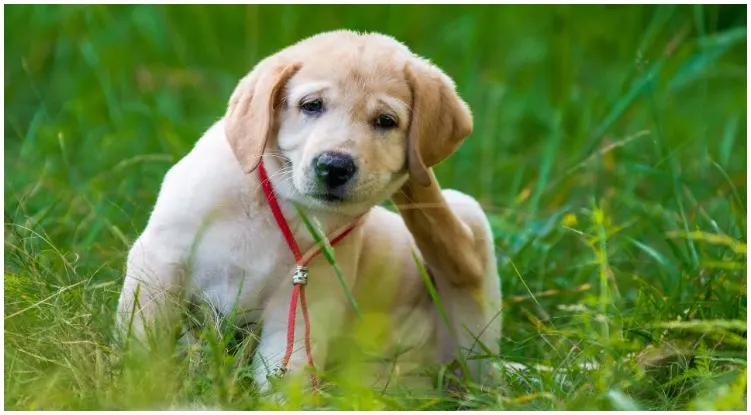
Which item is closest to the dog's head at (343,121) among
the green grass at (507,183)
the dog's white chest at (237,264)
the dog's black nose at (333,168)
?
the dog's black nose at (333,168)

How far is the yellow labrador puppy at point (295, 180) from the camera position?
3.78 m

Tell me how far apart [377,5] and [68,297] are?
15.0 ft

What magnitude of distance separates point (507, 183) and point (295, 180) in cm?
309

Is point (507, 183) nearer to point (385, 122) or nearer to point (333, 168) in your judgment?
point (385, 122)

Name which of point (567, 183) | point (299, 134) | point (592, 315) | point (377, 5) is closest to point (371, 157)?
point (299, 134)

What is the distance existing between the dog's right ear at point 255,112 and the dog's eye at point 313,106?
0.09 m

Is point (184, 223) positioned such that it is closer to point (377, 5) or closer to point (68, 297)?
point (68, 297)

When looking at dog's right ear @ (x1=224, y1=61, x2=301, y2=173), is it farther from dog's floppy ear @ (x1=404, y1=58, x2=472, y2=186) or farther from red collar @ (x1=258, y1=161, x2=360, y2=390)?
dog's floppy ear @ (x1=404, y1=58, x2=472, y2=186)

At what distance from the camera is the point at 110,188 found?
18.1 feet

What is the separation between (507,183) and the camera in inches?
264

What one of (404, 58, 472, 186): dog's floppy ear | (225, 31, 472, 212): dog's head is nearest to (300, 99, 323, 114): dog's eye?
(225, 31, 472, 212): dog's head

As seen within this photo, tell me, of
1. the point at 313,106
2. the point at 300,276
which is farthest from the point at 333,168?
the point at 300,276

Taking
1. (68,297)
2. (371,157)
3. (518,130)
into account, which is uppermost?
(371,157)

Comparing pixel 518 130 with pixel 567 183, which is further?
pixel 518 130
